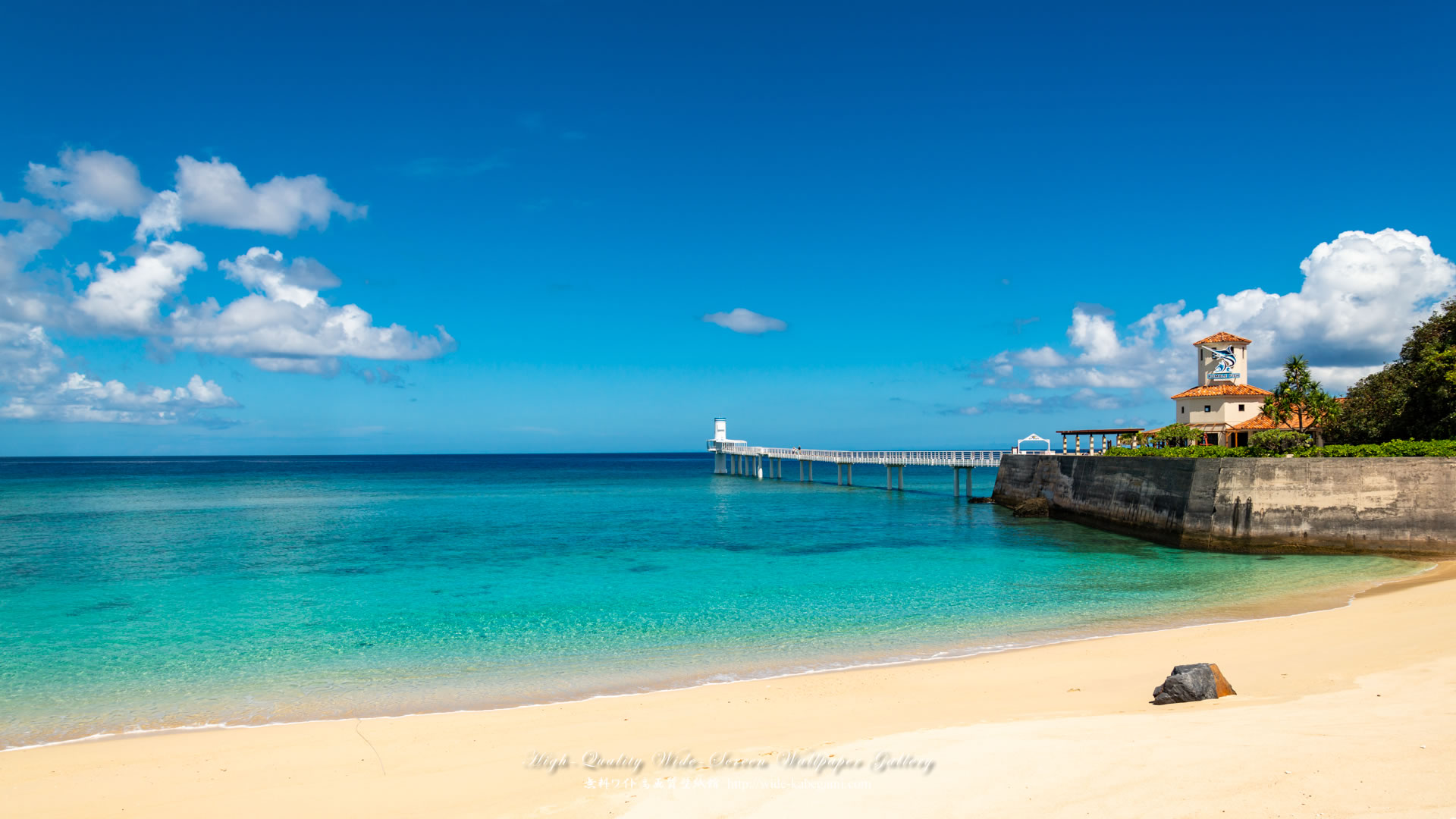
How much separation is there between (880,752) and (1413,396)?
3229cm

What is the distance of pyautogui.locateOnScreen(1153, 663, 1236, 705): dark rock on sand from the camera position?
801 cm

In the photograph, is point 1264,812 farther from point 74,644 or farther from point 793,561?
point 793,561

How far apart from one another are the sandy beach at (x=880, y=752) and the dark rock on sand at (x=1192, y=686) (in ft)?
0.77

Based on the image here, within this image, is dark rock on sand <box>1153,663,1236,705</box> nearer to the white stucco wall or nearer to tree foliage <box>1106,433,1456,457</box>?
tree foliage <box>1106,433,1456,457</box>

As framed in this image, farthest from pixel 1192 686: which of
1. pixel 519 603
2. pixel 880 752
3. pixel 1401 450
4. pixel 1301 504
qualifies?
pixel 1401 450

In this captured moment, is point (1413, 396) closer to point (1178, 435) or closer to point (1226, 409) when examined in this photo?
point (1178, 435)

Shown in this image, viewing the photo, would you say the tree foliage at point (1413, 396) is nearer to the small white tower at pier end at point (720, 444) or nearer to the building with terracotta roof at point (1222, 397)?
the building with terracotta roof at point (1222, 397)

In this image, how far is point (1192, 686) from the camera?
8.02 meters

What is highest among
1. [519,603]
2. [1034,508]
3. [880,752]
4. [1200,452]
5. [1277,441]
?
[1277,441]

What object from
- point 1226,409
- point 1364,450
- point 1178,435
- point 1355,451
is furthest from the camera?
point 1226,409

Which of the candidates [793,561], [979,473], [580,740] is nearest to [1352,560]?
[793,561]

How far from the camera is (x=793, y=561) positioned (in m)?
23.7

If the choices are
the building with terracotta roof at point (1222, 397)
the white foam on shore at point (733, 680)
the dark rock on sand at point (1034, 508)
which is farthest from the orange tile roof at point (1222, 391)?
the white foam on shore at point (733, 680)

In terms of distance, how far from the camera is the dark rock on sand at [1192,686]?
801cm
